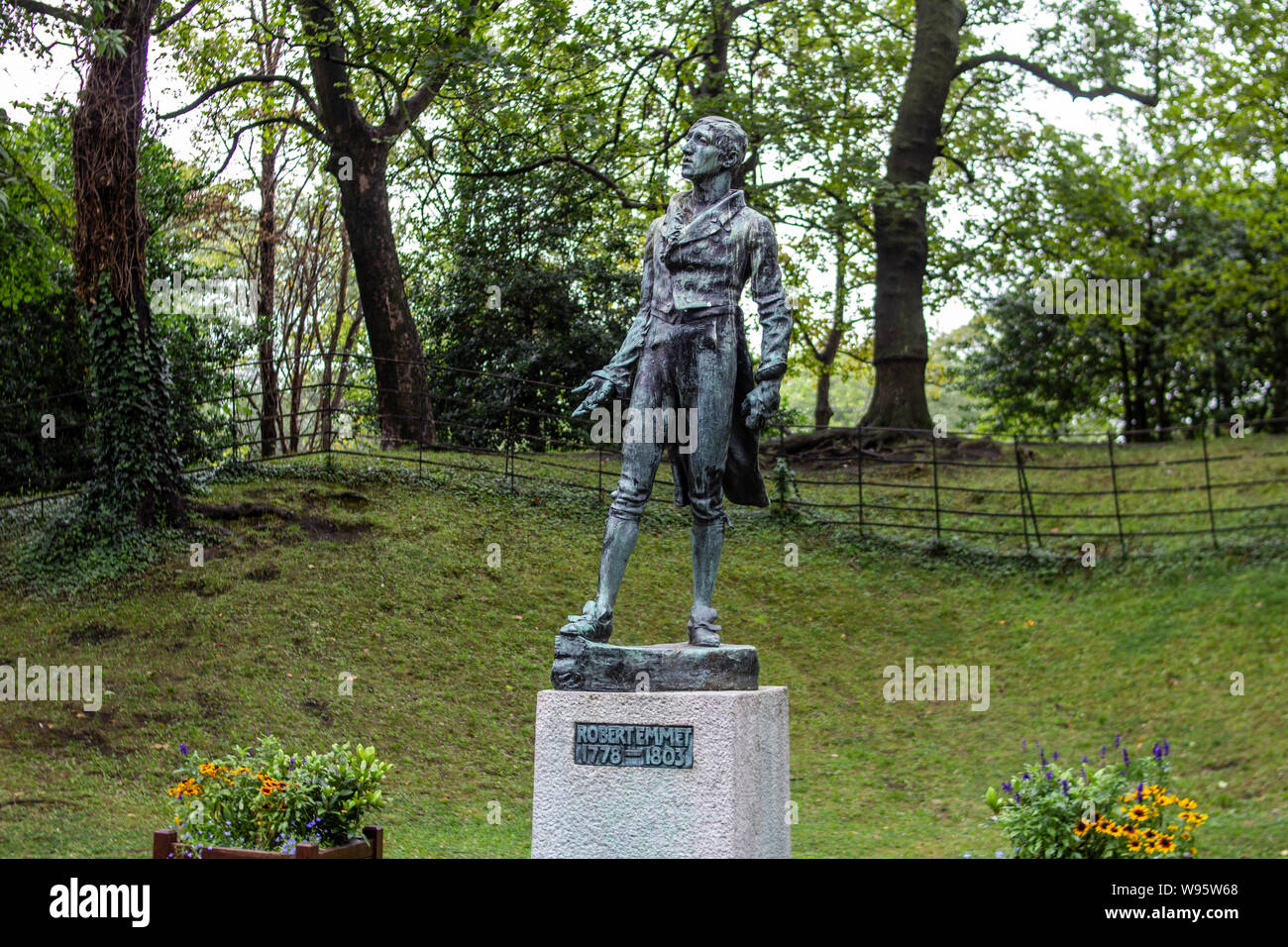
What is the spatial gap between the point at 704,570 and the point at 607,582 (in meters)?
0.61

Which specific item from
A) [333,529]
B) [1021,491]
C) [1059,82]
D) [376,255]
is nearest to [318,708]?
[333,529]

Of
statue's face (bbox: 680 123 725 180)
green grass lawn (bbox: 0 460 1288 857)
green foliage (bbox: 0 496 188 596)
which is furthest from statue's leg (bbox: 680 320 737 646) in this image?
green foliage (bbox: 0 496 188 596)

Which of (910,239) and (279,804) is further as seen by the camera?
(910,239)

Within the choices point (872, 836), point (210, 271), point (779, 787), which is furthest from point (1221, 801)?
point (210, 271)

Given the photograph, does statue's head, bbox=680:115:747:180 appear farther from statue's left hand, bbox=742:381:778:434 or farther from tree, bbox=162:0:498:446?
tree, bbox=162:0:498:446

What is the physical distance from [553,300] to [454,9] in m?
5.52

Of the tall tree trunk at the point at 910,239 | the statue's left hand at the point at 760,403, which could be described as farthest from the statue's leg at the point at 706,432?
the tall tree trunk at the point at 910,239

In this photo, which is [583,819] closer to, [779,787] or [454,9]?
[779,787]

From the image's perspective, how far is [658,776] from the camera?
21.3 feet

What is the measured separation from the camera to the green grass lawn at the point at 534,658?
35.9 ft

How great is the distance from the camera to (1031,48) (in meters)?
23.1

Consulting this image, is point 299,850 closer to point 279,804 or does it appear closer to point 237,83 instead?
point 279,804

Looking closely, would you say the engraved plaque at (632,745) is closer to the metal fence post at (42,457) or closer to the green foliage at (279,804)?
the green foliage at (279,804)

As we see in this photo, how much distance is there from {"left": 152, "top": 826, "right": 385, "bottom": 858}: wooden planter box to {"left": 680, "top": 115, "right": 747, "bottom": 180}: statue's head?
408 cm
